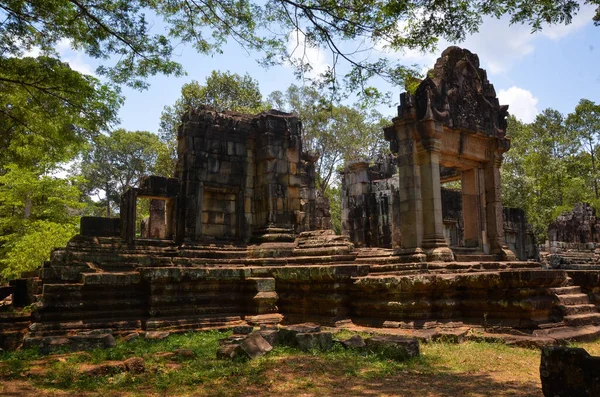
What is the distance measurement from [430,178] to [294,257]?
3350 mm

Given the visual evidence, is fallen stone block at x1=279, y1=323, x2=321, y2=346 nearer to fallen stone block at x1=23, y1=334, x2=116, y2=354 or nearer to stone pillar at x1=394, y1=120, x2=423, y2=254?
fallen stone block at x1=23, y1=334, x2=116, y2=354

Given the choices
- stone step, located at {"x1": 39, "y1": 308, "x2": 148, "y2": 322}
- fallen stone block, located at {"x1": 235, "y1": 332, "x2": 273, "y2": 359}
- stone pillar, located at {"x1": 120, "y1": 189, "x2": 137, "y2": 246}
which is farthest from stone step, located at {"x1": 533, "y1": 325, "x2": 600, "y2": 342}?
stone pillar, located at {"x1": 120, "y1": 189, "x2": 137, "y2": 246}

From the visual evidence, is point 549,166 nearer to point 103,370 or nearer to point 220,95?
point 220,95

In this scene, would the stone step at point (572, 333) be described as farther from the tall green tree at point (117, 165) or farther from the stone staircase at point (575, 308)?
the tall green tree at point (117, 165)

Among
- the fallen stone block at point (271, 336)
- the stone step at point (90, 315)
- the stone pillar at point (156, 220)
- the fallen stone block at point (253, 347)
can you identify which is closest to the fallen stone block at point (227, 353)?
the fallen stone block at point (253, 347)

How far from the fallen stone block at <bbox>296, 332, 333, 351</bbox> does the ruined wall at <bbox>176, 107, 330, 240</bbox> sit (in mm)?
5708

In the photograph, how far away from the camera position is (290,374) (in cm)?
546

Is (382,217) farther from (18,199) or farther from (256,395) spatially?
(256,395)

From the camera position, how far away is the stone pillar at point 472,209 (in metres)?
11.4

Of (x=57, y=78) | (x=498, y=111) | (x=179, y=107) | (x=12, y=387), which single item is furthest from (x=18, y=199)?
(x=498, y=111)

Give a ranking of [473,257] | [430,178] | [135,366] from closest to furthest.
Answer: [135,366] → [430,178] → [473,257]

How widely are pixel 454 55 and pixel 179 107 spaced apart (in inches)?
907

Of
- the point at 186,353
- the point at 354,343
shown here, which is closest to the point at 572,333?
the point at 354,343

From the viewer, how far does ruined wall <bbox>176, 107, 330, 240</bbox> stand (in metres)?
12.4
